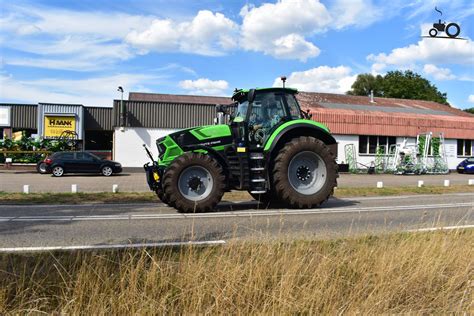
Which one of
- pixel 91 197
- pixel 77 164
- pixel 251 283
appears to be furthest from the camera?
pixel 77 164

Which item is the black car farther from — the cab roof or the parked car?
the parked car

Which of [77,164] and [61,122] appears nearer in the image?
[77,164]

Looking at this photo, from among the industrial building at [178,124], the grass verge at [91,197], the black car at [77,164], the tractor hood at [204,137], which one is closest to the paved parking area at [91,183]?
the black car at [77,164]

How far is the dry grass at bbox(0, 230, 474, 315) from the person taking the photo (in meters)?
3.28

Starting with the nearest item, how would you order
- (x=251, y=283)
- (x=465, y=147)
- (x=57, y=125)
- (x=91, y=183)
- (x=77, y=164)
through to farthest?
1. (x=251, y=283)
2. (x=91, y=183)
3. (x=77, y=164)
4. (x=57, y=125)
5. (x=465, y=147)

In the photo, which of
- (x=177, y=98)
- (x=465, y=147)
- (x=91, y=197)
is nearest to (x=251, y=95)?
(x=91, y=197)

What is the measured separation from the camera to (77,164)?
24.9 m

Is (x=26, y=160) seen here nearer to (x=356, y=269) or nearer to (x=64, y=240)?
(x=64, y=240)

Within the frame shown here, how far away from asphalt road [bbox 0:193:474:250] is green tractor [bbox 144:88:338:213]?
1.54 ft

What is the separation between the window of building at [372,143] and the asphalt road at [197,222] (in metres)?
21.3

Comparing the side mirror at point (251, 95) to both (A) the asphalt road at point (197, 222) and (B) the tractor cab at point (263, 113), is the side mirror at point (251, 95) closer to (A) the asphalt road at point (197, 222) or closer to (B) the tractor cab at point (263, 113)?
(B) the tractor cab at point (263, 113)

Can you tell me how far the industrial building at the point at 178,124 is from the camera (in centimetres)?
3117

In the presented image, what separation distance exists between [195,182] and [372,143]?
26035mm

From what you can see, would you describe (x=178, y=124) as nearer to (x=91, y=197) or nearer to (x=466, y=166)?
(x=91, y=197)
